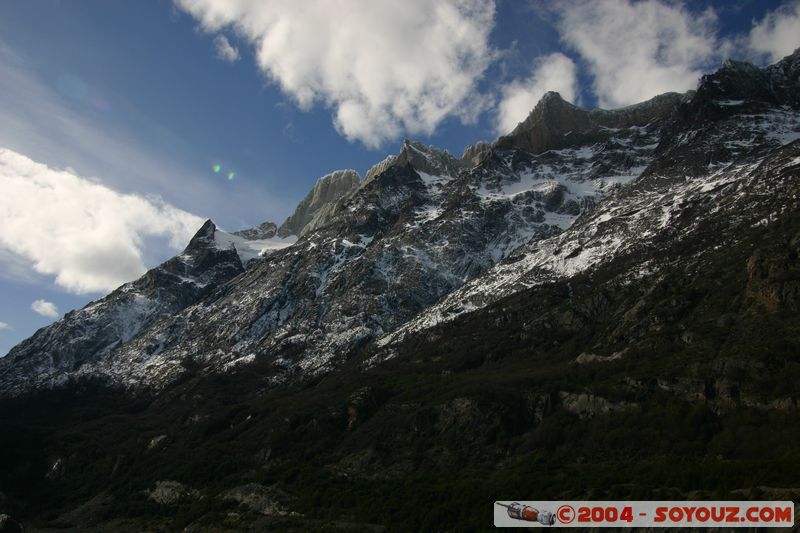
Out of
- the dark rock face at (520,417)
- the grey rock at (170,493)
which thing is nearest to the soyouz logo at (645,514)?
the dark rock face at (520,417)

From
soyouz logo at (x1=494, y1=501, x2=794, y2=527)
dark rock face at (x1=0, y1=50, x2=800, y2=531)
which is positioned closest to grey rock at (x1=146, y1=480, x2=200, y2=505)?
dark rock face at (x1=0, y1=50, x2=800, y2=531)

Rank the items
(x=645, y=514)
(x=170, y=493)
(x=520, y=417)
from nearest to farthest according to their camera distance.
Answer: (x=645, y=514)
(x=520, y=417)
(x=170, y=493)

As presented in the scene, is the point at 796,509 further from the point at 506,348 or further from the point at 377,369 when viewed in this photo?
the point at 377,369

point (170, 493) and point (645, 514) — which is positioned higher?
point (170, 493)

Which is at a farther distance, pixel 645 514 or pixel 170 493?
pixel 170 493

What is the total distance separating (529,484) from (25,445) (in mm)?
154730

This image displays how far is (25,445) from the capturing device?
177m

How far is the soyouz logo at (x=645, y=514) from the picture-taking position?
177 ft

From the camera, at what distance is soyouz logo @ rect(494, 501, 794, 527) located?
53.8 metres

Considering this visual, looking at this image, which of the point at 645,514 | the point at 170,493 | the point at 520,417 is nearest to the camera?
the point at 645,514

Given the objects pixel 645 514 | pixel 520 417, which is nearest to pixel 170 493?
pixel 520 417

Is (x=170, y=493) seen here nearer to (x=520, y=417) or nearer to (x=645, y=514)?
(x=520, y=417)

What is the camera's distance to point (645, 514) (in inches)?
2469

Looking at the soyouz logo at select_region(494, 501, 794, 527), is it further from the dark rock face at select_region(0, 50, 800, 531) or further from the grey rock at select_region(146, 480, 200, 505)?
the grey rock at select_region(146, 480, 200, 505)
